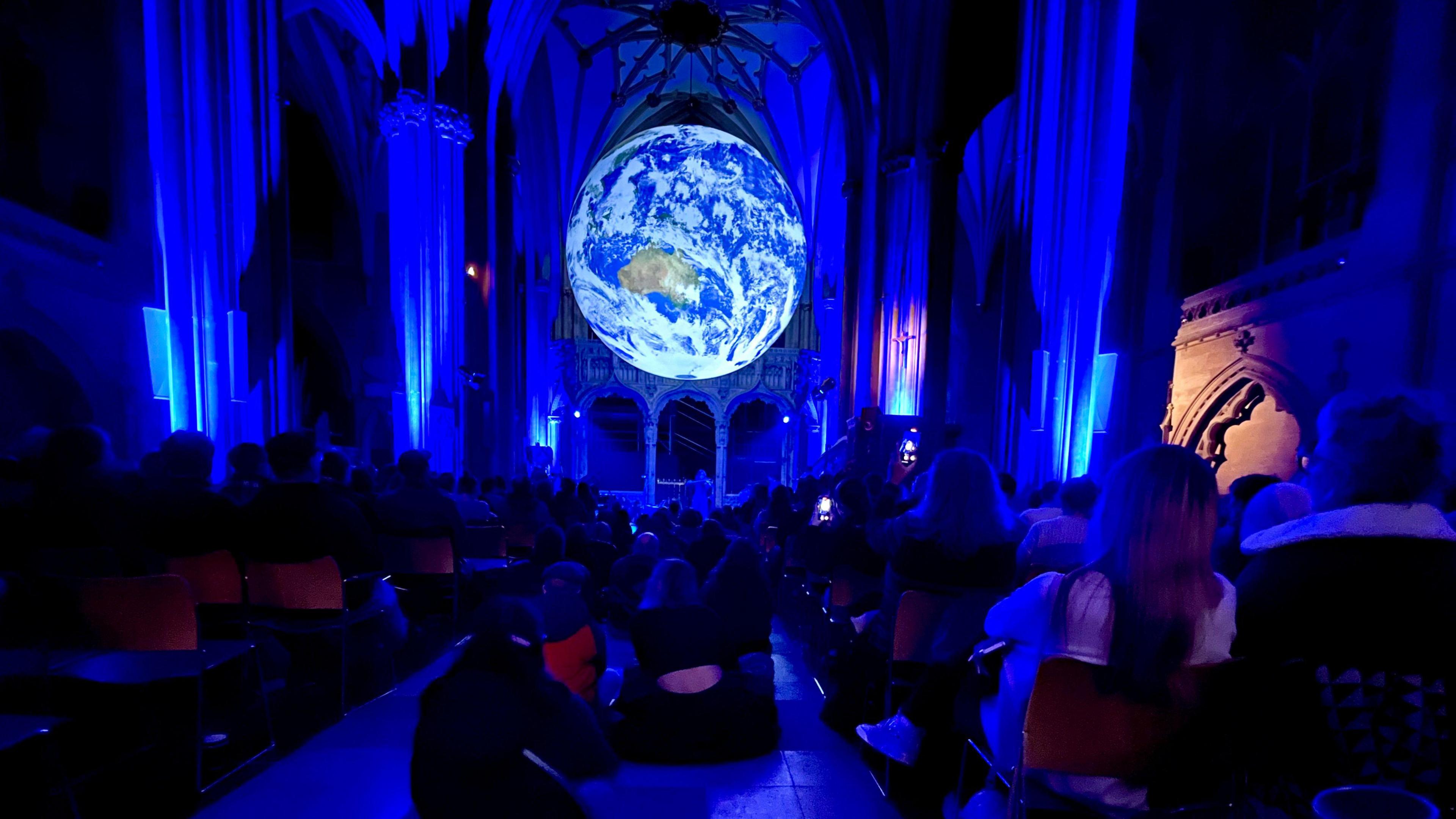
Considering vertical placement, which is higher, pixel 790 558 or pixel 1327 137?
pixel 1327 137

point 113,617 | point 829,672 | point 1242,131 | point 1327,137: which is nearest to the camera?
point 113,617

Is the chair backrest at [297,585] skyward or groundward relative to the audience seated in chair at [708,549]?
skyward

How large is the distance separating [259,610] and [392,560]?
110 cm

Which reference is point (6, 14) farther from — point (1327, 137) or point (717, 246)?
point (717, 246)

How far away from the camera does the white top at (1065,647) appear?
159 centimetres

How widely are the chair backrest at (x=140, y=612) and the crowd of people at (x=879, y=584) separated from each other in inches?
21.1

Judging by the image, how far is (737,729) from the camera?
2975mm

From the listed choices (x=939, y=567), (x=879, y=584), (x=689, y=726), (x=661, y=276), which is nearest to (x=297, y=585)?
(x=689, y=726)

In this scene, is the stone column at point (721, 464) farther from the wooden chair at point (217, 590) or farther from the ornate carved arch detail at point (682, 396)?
the wooden chair at point (217, 590)

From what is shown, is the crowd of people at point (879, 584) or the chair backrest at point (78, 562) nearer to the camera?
the crowd of people at point (879, 584)

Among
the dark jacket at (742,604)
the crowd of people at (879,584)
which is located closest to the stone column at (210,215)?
the crowd of people at (879,584)

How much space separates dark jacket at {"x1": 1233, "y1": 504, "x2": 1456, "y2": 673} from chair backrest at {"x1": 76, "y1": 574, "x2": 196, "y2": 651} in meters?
3.54

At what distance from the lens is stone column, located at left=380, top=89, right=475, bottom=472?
31.9ft

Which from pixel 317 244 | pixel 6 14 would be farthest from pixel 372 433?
pixel 6 14
